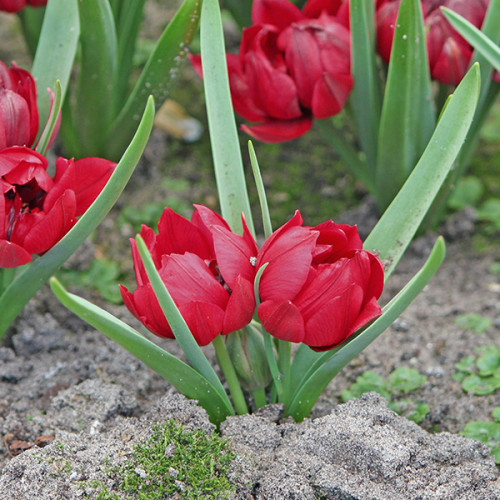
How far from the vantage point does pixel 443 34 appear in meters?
1.57

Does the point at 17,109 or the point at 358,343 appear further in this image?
the point at 17,109

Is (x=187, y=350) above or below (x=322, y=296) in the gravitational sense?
below

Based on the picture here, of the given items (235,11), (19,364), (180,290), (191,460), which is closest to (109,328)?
(180,290)

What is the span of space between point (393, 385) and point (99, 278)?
803 mm

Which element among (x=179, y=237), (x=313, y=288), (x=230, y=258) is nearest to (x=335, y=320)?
(x=313, y=288)

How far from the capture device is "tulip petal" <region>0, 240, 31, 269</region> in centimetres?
110

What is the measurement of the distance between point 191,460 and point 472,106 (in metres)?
0.75

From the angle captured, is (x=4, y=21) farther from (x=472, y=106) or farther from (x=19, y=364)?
(x=472, y=106)

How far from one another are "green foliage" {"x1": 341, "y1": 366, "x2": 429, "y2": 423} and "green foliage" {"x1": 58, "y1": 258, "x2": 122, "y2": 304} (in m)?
0.65

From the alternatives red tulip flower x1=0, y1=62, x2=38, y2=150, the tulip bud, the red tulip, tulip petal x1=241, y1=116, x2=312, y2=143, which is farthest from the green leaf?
red tulip flower x1=0, y1=62, x2=38, y2=150

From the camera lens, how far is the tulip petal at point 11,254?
3.62 ft

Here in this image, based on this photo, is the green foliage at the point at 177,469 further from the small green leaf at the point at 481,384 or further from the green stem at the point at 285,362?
the small green leaf at the point at 481,384

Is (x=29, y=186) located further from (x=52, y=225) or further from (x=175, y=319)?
(x=175, y=319)

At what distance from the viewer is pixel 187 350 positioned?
1109mm
